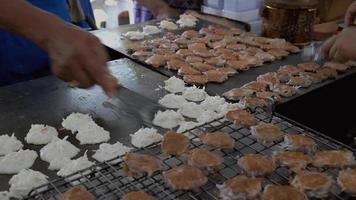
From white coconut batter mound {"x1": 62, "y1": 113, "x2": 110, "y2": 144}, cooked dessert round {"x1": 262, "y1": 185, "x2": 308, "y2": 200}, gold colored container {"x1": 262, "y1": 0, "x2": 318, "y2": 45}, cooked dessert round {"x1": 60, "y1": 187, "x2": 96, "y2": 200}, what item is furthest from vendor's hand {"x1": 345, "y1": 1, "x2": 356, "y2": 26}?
cooked dessert round {"x1": 60, "y1": 187, "x2": 96, "y2": 200}

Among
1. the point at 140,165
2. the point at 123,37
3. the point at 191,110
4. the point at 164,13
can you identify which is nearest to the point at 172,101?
the point at 191,110

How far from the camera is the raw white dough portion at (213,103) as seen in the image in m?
1.81

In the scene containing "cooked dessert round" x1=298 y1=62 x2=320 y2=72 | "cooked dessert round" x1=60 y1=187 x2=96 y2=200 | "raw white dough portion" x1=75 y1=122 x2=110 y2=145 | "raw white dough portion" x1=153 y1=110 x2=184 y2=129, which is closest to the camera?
"cooked dessert round" x1=60 y1=187 x2=96 y2=200

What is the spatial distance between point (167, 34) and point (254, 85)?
908 mm

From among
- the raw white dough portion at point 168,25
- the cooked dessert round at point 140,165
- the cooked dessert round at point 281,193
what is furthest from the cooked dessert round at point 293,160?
the raw white dough portion at point 168,25

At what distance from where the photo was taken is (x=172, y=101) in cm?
185

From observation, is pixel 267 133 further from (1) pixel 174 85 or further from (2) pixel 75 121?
(2) pixel 75 121

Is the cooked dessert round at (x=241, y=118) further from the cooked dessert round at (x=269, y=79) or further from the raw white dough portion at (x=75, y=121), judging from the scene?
the raw white dough portion at (x=75, y=121)

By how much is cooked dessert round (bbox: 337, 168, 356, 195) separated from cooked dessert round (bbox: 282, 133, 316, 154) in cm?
15

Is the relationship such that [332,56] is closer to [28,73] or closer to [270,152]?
[270,152]

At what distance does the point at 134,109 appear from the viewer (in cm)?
180

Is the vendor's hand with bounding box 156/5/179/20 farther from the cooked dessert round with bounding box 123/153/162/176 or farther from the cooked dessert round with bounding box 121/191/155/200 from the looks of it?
the cooked dessert round with bounding box 121/191/155/200

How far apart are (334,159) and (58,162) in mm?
928

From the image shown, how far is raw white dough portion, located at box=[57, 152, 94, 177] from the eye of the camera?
4.43ft
